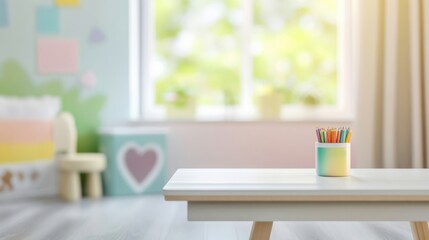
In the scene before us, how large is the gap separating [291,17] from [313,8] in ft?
0.60

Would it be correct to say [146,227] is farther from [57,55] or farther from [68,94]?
[57,55]

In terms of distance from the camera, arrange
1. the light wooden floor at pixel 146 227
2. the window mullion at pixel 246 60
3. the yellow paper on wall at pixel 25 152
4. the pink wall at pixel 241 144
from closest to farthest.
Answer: the light wooden floor at pixel 146 227, the yellow paper on wall at pixel 25 152, the pink wall at pixel 241 144, the window mullion at pixel 246 60

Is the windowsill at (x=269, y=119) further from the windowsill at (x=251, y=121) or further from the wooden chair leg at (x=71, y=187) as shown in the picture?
the wooden chair leg at (x=71, y=187)

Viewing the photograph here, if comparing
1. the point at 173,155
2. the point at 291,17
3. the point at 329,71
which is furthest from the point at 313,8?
the point at 173,155

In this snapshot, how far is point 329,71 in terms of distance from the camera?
171 inches

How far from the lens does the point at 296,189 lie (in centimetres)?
135

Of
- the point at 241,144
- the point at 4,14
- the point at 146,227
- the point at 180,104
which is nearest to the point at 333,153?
the point at 146,227

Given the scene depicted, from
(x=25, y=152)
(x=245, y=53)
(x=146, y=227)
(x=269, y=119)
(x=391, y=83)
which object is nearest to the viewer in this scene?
(x=146, y=227)

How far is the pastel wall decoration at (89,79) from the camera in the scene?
3.95 metres

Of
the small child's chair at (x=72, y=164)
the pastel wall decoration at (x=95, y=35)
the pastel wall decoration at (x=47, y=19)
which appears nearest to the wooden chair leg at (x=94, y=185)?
the small child's chair at (x=72, y=164)

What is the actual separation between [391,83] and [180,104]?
1460 millimetres

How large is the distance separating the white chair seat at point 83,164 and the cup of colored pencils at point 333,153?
84.9 inches

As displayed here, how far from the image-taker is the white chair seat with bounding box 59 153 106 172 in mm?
3551

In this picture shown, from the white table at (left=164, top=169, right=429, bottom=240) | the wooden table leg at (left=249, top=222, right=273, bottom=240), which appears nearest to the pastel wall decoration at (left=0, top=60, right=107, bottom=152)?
the wooden table leg at (left=249, top=222, right=273, bottom=240)
